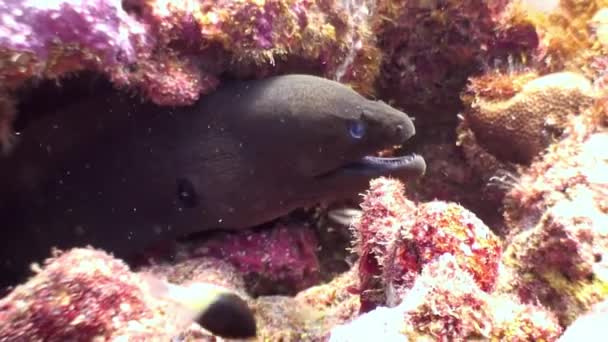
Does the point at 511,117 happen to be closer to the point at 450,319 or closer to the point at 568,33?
the point at 568,33

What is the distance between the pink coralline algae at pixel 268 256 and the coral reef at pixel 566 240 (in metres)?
1.59

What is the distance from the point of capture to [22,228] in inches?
171

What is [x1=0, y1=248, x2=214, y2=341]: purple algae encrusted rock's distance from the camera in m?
1.77

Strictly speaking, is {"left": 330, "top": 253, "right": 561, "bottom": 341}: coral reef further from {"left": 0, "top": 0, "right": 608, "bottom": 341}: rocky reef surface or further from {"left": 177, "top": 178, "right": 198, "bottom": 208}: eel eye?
{"left": 177, "top": 178, "right": 198, "bottom": 208}: eel eye

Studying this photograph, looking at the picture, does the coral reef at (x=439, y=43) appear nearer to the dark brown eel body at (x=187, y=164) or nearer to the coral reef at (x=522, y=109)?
the coral reef at (x=522, y=109)

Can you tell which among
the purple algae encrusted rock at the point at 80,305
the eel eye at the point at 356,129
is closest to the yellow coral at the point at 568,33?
the eel eye at the point at 356,129

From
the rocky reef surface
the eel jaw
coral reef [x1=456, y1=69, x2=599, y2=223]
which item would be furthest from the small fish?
coral reef [x1=456, y1=69, x2=599, y2=223]

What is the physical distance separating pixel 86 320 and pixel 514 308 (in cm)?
165

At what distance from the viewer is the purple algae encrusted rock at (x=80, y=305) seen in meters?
1.77

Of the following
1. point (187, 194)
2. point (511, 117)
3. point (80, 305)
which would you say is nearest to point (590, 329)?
point (80, 305)

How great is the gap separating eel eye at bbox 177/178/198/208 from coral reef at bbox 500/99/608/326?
7.48 feet

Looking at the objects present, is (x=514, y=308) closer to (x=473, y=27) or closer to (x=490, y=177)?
(x=490, y=177)

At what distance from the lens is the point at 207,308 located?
2.38 metres

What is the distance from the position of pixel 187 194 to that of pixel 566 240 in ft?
8.60
